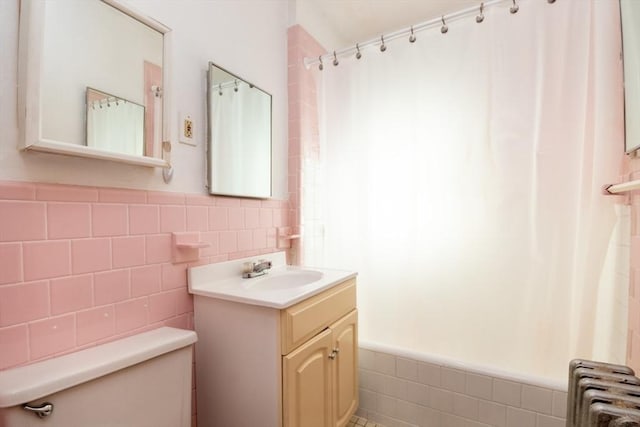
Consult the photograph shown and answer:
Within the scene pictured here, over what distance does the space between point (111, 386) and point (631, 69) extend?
2.02 metres

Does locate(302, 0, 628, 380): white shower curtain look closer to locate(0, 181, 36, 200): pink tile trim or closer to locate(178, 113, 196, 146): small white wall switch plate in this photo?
locate(178, 113, 196, 146): small white wall switch plate

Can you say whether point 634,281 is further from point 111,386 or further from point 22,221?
point 22,221

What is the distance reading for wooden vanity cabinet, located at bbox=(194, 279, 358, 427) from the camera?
1069mm

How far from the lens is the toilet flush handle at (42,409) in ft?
2.20

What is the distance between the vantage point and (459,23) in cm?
150

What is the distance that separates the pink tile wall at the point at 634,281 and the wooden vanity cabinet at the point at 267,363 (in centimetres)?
116

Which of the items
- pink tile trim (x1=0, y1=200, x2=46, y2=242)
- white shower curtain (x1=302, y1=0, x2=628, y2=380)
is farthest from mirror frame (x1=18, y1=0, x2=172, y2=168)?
white shower curtain (x1=302, y1=0, x2=628, y2=380)

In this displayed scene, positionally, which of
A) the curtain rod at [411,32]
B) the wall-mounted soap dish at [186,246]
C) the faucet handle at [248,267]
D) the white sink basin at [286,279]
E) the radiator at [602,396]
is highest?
the curtain rod at [411,32]

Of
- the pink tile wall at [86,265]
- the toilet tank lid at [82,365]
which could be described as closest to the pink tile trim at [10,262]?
the pink tile wall at [86,265]

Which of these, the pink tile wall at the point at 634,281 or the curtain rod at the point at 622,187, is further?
the pink tile wall at the point at 634,281

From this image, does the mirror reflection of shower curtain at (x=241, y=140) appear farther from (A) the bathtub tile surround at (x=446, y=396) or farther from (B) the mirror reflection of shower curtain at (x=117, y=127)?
(A) the bathtub tile surround at (x=446, y=396)

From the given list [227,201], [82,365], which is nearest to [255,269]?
[227,201]

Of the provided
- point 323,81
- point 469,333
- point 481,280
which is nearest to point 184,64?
point 323,81

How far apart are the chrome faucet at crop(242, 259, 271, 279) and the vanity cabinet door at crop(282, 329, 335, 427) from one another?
0.44 metres
